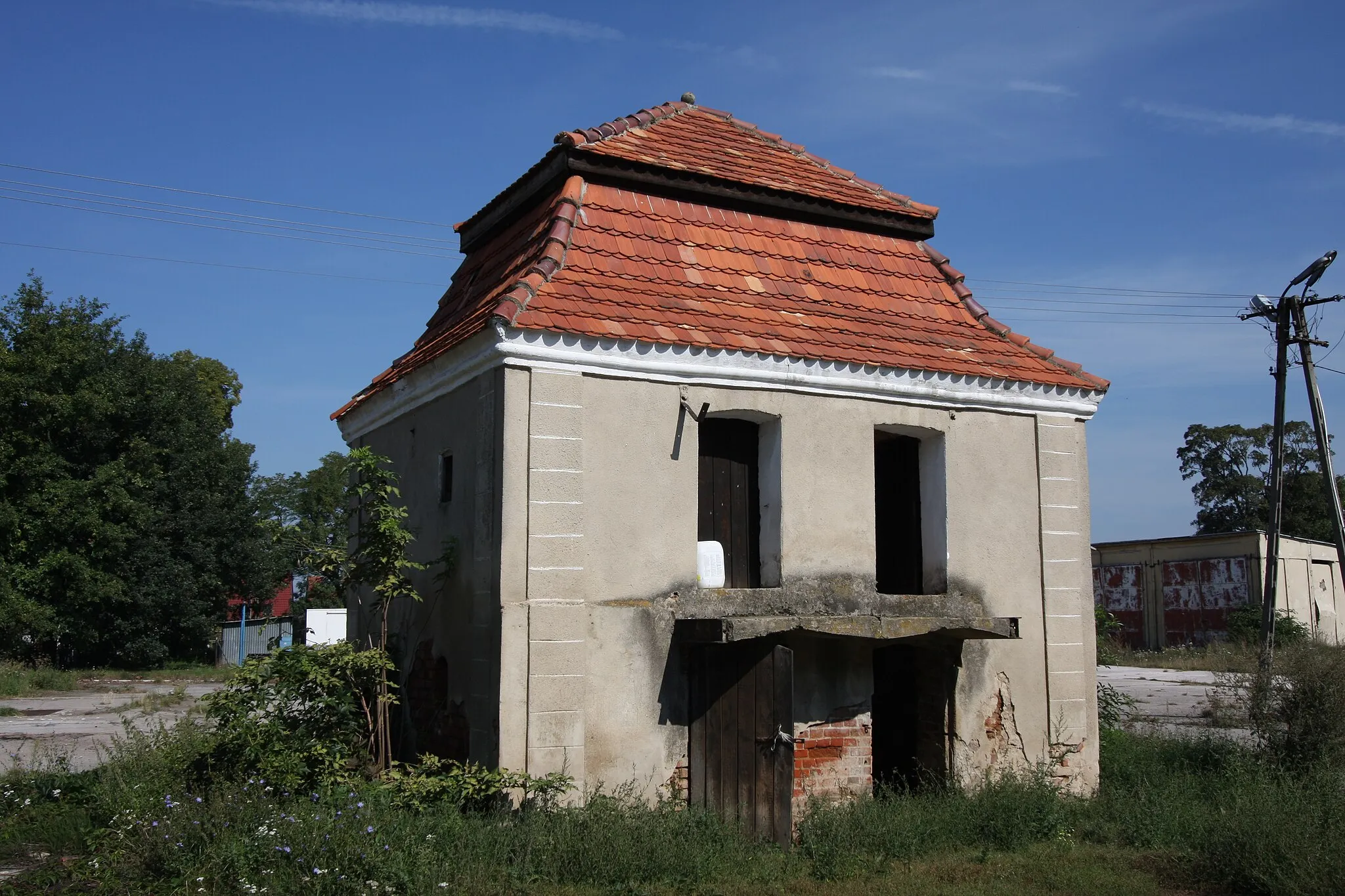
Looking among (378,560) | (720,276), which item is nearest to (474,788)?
(378,560)

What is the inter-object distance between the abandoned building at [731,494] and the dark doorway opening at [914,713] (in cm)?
4

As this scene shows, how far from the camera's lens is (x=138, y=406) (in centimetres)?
3030

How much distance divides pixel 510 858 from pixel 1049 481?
618cm

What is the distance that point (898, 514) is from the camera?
10.0m

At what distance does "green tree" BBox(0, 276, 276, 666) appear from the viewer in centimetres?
2762

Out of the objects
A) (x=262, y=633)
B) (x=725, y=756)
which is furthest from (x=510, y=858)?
(x=262, y=633)

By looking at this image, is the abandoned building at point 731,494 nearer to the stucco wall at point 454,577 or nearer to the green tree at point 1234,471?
the stucco wall at point 454,577

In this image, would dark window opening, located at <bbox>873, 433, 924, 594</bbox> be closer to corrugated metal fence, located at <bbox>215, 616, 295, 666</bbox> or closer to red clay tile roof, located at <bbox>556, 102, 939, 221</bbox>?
red clay tile roof, located at <bbox>556, 102, 939, 221</bbox>

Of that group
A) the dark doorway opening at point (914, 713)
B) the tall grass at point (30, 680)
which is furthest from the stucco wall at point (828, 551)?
the tall grass at point (30, 680)

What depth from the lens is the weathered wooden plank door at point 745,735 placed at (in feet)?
26.3

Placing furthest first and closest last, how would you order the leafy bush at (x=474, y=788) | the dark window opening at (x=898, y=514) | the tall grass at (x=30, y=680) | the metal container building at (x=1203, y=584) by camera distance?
the metal container building at (x=1203, y=584) → the tall grass at (x=30, y=680) → the dark window opening at (x=898, y=514) → the leafy bush at (x=474, y=788)

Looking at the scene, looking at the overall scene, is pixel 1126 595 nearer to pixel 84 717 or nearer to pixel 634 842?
pixel 84 717

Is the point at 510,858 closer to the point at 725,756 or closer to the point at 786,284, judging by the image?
the point at 725,756

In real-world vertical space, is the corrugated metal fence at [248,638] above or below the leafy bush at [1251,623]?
below
